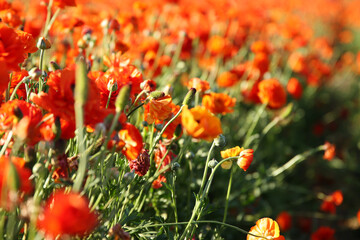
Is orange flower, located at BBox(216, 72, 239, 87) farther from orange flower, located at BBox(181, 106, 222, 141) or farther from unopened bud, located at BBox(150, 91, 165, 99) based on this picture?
orange flower, located at BBox(181, 106, 222, 141)

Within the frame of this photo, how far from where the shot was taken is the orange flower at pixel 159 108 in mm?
1258

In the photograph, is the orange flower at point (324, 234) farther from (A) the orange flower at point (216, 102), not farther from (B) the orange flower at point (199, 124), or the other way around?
(B) the orange flower at point (199, 124)

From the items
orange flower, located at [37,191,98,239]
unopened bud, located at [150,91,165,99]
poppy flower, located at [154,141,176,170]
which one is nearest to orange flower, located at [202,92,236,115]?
poppy flower, located at [154,141,176,170]

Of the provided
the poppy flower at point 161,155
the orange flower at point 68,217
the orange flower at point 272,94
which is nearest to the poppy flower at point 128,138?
the orange flower at point 68,217

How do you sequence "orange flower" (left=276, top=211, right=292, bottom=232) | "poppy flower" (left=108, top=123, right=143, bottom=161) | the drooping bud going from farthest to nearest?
"orange flower" (left=276, top=211, right=292, bottom=232) < the drooping bud < "poppy flower" (left=108, top=123, right=143, bottom=161)

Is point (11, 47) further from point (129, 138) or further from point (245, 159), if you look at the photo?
point (245, 159)

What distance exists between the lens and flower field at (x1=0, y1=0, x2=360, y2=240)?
98 cm

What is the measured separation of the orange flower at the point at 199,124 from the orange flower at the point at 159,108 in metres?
0.24

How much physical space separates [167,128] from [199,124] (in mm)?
370

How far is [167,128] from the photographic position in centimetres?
137

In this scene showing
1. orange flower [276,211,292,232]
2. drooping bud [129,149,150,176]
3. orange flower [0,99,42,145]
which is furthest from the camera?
orange flower [276,211,292,232]

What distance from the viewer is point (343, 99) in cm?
401

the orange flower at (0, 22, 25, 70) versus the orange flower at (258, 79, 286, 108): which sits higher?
the orange flower at (0, 22, 25, 70)

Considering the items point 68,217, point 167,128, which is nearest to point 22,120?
point 68,217
